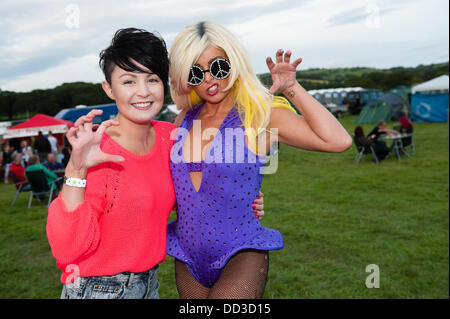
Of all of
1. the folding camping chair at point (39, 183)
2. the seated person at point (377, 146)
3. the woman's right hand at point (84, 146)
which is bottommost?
the folding camping chair at point (39, 183)

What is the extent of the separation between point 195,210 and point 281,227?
5.39 metres

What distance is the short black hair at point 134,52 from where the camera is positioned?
6.54ft

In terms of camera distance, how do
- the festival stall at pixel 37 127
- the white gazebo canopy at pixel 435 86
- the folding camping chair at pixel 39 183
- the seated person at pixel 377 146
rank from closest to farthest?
the folding camping chair at pixel 39 183 < the seated person at pixel 377 146 < the festival stall at pixel 37 127 < the white gazebo canopy at pixel 435 86

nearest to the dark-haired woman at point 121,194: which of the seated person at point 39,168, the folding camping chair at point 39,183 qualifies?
the folding camping chair at point 39,183

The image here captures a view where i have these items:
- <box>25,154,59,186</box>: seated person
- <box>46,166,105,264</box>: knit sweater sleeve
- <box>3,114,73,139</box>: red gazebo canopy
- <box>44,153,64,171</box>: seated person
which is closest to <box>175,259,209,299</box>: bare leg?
<box>46,166,105,264</box>: knit sweater sleeve

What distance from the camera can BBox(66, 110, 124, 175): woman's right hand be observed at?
1727 mm

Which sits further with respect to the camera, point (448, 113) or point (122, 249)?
point (448, 113)

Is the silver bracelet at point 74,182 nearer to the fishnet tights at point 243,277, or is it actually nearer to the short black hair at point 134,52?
the short black hair at point 134,52

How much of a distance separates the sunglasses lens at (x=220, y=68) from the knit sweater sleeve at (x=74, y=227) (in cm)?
89

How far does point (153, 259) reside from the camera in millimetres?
2143

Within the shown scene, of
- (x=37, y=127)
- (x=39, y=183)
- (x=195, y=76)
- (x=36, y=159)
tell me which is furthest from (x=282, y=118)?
(x=37, y=127)

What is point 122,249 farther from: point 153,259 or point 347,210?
point 347,210

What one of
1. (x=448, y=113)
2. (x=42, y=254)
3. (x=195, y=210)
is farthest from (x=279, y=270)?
(x=448, y=113)

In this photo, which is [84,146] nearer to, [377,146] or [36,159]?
[36,159]
